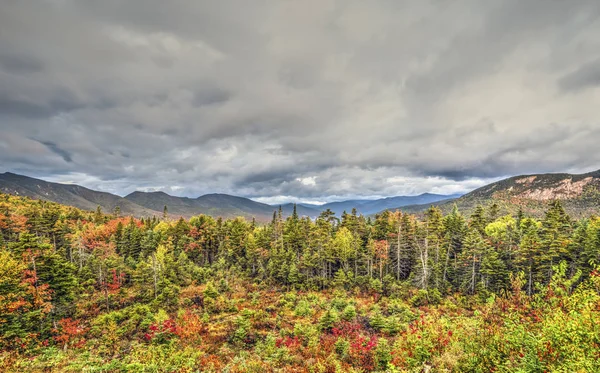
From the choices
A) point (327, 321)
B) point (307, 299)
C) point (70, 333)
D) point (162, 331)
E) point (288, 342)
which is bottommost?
point (307, 299)

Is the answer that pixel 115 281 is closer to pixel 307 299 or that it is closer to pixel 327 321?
pixel 307 299

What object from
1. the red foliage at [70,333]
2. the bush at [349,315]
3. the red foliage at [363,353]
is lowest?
the red foliage at [70,333]

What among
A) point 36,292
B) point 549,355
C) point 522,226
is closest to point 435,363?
point 549,355

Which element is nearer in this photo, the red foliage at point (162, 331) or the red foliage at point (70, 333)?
the red foliage at point (162, 331)

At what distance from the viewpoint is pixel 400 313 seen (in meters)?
40.3

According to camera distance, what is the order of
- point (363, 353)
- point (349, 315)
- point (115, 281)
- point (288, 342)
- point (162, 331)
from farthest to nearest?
point (115, 281)
point (349, 315)
point (162, 331)
point (288, 342)
point (363, 353)

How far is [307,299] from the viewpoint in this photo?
47.7 m

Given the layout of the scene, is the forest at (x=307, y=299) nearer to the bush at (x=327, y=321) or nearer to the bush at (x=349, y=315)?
the bush at (x=327, y=321)

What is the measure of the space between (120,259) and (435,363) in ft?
219

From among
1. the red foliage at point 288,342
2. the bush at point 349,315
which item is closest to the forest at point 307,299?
the red foliage at point 288,342

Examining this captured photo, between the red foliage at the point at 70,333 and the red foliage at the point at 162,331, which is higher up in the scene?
the red foliage at the point at 162,331

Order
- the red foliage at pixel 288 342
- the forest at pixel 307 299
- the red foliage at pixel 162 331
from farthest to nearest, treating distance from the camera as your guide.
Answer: the red foliage at pixel 162 331, the red foliage at pixel 288 342, the forest at pixel 307 299

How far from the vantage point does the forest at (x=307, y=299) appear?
473 inches

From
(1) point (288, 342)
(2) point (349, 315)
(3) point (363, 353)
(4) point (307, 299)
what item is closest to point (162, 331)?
(1) point (288, 342)
